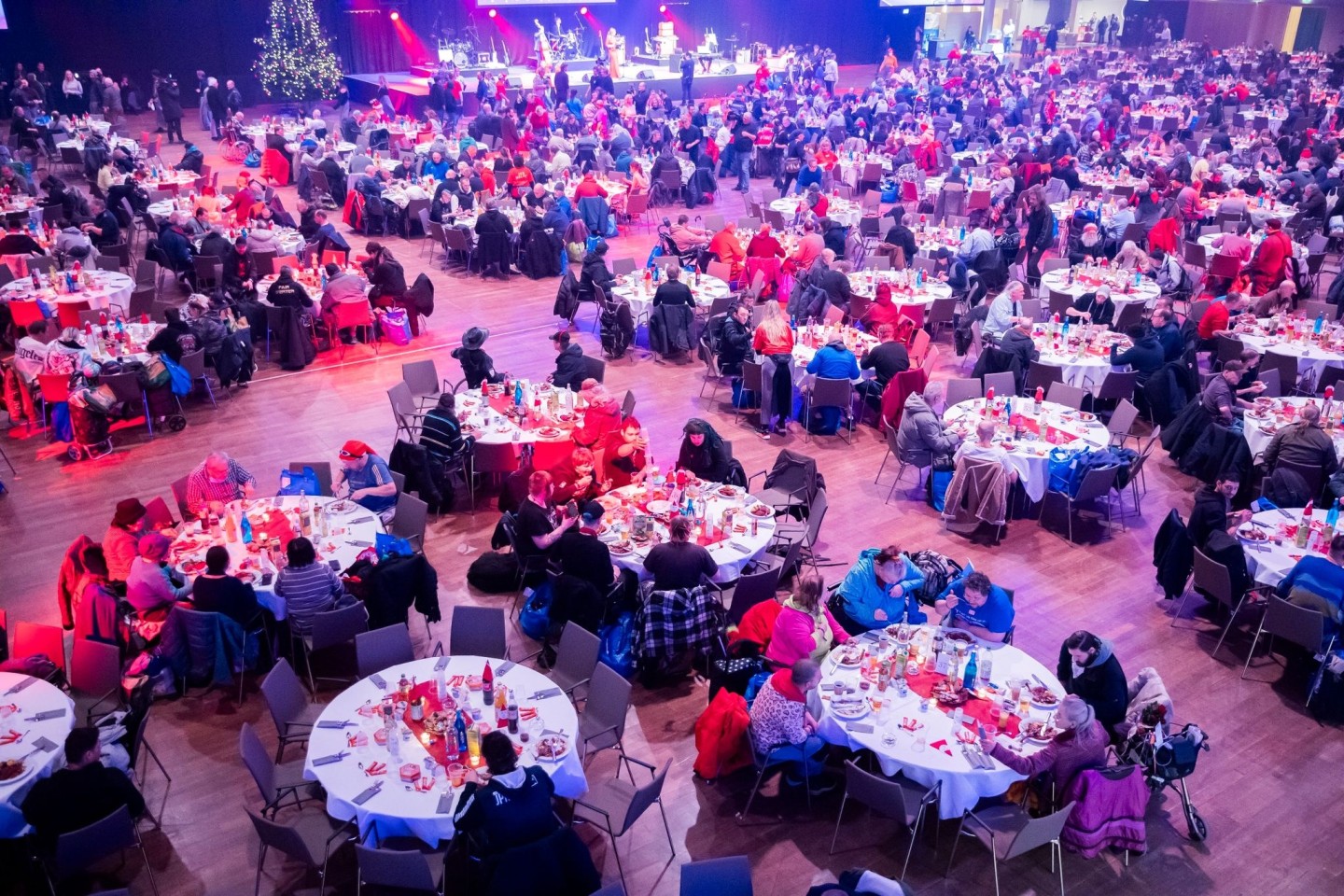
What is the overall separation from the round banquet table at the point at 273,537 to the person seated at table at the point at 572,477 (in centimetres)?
150

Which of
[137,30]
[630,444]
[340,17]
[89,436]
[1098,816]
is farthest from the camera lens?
[340,17]

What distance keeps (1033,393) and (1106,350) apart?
37.8 inches

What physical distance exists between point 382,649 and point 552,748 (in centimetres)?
152

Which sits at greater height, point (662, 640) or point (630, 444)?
point (630, 444)

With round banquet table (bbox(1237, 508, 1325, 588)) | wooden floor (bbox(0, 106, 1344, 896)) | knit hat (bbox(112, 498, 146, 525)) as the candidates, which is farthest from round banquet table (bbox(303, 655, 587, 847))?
round banquet table (bbox(1237, 508, 1325, 588))

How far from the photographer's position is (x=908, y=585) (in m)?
7.28

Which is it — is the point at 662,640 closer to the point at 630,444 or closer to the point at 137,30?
the point at 630,444

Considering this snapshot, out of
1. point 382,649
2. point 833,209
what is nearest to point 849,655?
point 382,649

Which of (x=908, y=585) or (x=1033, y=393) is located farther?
(x=1033, y=393)

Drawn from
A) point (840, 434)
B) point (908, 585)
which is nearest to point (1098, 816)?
point (908, 585)

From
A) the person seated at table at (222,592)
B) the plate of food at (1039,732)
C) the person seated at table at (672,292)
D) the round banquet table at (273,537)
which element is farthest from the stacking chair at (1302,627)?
the person seated at table at (672,292)

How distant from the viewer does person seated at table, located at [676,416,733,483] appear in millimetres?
8898

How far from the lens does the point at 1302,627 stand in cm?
722

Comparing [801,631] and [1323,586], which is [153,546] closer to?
[801,631]
